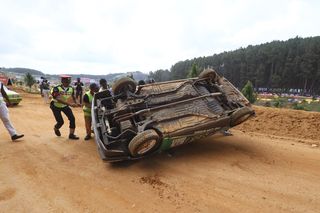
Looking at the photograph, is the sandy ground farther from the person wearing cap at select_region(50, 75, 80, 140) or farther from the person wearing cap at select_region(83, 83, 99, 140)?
the person wearing cap at select_region(50, 75, 80, 140)

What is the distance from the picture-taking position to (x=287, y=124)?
745cm

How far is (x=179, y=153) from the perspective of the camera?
5156 mm

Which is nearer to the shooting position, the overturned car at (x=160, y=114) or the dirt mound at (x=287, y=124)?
the overturned car at (x=160, y=114)

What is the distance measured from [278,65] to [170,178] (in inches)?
3119

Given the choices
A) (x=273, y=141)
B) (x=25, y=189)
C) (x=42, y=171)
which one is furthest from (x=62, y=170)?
(x=273, y=141)

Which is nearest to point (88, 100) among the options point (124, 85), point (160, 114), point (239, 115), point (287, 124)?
point (124, 85)

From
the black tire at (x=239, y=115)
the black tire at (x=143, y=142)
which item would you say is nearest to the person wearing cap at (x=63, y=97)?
the black tire at (x=143, y=142)

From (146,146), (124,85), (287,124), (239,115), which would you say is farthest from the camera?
(287,124)

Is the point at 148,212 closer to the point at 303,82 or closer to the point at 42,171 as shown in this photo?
the point at 42,171

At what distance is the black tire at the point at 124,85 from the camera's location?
562 cm

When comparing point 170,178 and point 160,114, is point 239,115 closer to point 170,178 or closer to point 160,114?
point 160,114

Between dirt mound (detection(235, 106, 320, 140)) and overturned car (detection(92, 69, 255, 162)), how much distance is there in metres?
2.17

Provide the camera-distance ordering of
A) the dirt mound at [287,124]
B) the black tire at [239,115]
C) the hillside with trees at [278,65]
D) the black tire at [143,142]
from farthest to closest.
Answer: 1. the hillside with trees at [278,65]
2. the dirt mound at [287,124]
3. the black tire at [239,115]
4. the black tire at [143,142]

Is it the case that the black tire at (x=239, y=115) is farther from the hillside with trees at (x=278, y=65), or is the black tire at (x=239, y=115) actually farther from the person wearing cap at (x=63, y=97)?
the hillside with trees at (x=278, y=65)
